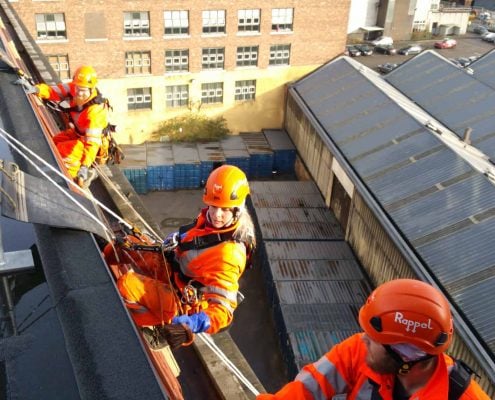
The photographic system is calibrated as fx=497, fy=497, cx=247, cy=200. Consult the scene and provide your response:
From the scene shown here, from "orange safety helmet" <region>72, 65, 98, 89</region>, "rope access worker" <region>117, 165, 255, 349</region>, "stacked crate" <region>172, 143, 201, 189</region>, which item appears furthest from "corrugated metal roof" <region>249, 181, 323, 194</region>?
"rope access worker" <region>117, 165, 255, 349</region>

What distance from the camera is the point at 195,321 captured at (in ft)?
16.8

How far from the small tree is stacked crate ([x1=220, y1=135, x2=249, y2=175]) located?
1053mm

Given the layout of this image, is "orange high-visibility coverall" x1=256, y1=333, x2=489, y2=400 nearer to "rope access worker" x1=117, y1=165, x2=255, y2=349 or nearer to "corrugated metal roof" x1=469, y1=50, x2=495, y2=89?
"rope access worker" x1=117, y1=165, x2=255, y2=349

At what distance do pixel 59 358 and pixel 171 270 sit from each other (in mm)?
3137

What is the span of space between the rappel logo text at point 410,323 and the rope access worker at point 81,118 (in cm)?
716

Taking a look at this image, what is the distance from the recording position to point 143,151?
39344 mm

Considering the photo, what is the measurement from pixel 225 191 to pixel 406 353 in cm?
296

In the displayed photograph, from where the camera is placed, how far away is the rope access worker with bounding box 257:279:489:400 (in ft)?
11.5

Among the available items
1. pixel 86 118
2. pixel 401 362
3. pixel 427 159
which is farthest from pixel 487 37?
pixel 401 362

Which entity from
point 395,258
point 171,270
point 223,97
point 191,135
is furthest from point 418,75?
point 171,270

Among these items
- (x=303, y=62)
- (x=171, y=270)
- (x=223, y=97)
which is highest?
(x=171, y=270)

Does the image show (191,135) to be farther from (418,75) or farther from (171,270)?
(171,270)

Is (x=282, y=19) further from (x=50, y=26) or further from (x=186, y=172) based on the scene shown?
(x=50, y=26)

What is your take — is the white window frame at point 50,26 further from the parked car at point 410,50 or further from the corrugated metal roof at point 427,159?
the parked car at point 410,50
